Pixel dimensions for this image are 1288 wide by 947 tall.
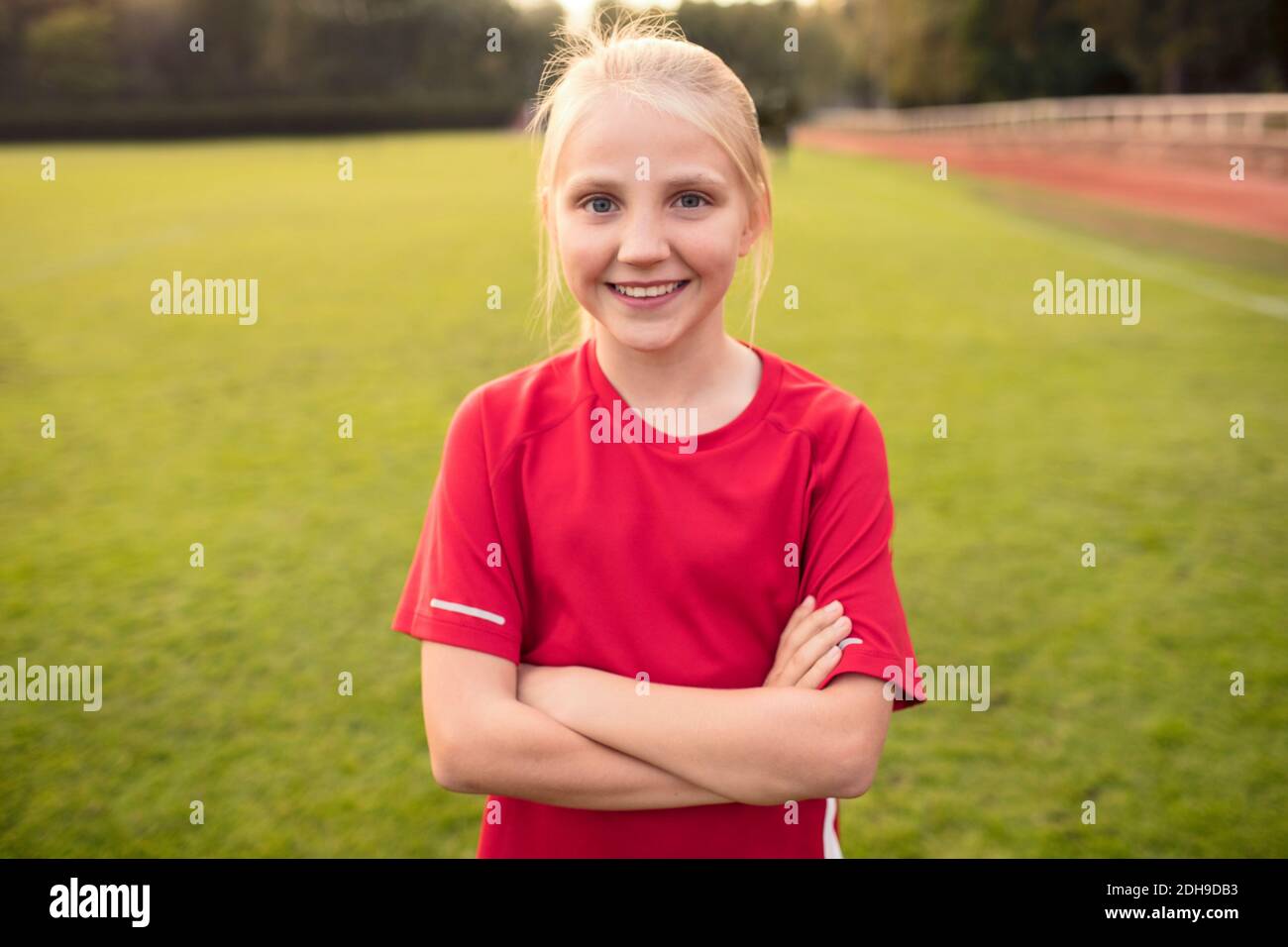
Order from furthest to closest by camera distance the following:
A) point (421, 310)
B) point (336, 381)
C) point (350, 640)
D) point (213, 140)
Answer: point (213, 140) → point (421, 310) → point (336, 381) → point (350, 640)

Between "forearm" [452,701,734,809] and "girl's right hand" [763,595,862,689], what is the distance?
22 centimetres

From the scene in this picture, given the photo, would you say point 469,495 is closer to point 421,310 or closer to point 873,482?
point 873,482

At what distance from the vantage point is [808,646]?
1.73 meters

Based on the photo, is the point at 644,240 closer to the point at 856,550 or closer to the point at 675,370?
the point at 675,370

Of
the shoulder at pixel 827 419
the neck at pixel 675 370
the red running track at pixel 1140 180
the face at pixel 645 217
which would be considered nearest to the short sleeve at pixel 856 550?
the shoulder at pixel 827 419

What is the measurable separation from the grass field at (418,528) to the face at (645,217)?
2.13 metres

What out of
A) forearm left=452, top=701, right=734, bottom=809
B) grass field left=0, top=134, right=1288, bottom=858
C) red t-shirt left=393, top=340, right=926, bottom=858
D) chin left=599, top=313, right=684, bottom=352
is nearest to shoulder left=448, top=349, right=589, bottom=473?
red t-shirt left=393, top=340, right=926, bottom=858

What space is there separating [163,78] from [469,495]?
2947 inches

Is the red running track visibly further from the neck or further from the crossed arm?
the crossed arm

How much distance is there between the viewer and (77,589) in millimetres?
5148

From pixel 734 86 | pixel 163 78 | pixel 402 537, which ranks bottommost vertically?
pixel 402 537

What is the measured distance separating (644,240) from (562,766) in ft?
2.63

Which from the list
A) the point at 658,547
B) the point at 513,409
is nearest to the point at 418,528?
the point at 513,409

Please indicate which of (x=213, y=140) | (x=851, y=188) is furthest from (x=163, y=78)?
(x=851, y=188)
